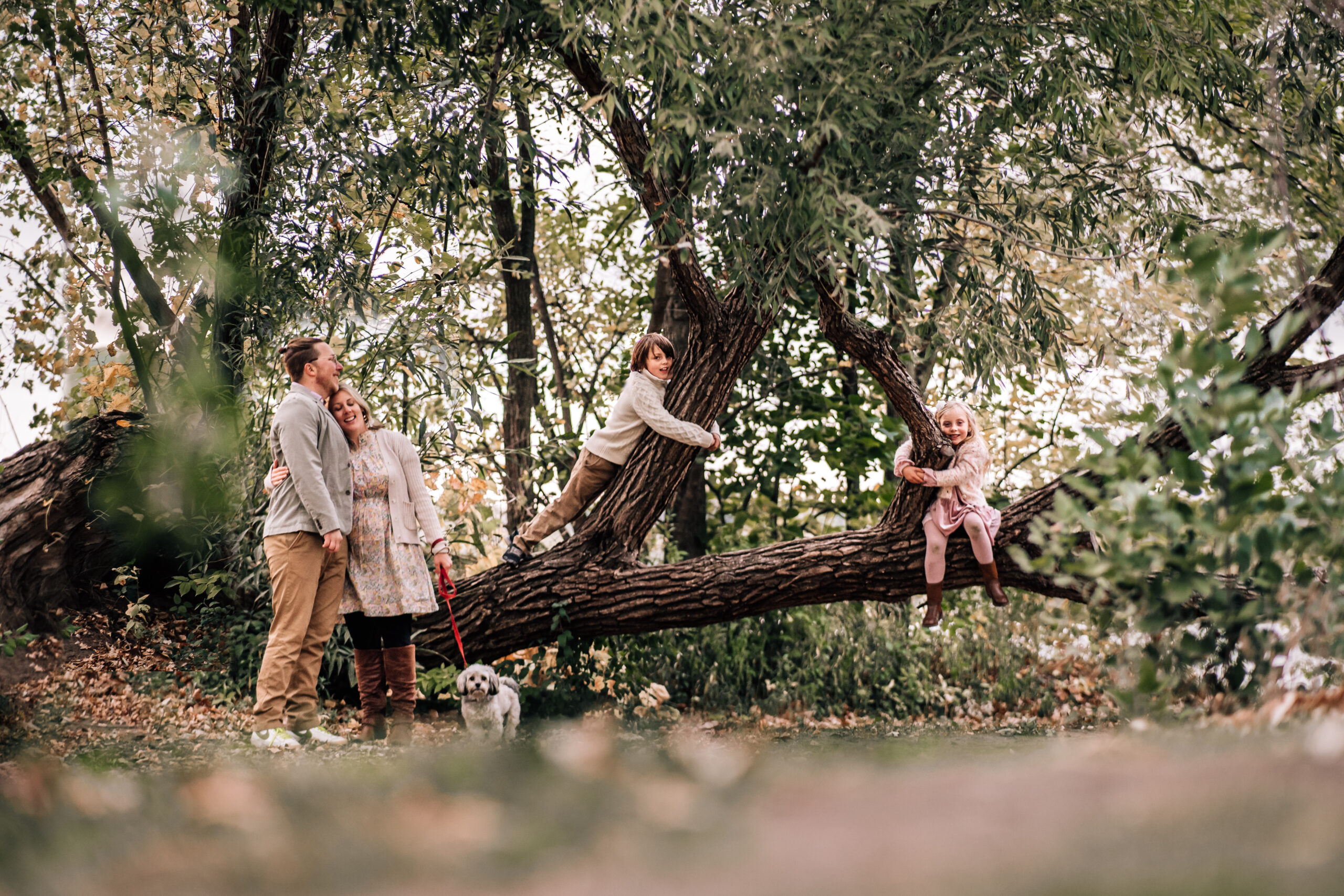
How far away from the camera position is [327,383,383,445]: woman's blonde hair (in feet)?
16.5

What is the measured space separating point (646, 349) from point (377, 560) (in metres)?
2.15

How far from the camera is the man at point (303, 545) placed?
4.59 meters

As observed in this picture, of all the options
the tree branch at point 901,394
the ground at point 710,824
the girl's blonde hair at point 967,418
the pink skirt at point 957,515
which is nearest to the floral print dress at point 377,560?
the ground at point 710,824

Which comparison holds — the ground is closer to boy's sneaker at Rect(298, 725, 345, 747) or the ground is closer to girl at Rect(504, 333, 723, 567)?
boy's sneaker at Rect(298, 725, 345, 747)

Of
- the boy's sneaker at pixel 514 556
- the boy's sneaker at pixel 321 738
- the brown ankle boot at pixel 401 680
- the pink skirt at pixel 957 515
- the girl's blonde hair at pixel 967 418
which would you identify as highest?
the girl's blonde hair at pixel 967 418

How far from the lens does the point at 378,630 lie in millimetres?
5191

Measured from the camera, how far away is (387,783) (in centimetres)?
223

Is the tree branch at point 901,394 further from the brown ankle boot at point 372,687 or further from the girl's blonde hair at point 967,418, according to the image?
the brown ankle boot at point 372,687

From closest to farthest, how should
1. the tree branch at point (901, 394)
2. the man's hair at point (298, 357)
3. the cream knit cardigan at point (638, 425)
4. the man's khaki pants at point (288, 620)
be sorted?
the man's khaki pants at point (288, 620), the man's hair at point (298, 357), the tree branch at point (901, 394), the cream knit cardigan at point (638, 425)

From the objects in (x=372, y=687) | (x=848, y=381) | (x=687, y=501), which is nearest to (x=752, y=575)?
(x=372, y=687)

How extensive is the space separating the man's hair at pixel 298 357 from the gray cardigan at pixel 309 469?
2.7 inches

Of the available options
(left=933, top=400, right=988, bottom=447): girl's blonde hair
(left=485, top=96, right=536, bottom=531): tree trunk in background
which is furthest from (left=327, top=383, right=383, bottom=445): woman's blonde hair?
(left=933, top=400, right=988, bottom=447): girl's blonde hair

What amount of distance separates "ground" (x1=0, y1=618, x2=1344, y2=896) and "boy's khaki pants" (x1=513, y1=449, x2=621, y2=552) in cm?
370

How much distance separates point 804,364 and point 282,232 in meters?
4.48
